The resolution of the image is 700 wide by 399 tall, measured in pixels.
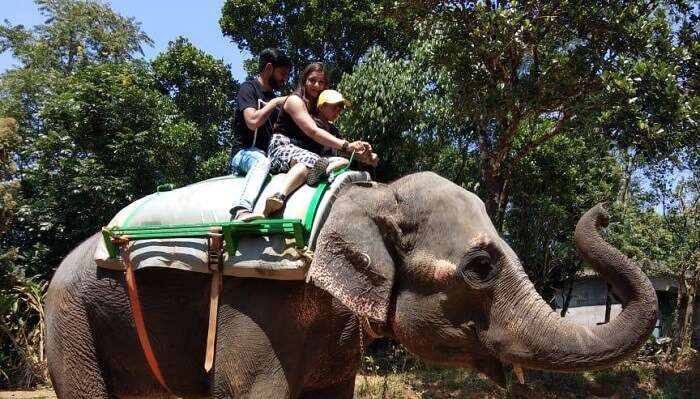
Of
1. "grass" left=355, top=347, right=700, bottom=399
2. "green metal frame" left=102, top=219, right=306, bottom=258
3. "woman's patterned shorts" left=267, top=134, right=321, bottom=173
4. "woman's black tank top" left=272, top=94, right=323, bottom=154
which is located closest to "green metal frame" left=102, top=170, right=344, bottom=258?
"green metal frame" left=102, top=219, right=306, bottom=258

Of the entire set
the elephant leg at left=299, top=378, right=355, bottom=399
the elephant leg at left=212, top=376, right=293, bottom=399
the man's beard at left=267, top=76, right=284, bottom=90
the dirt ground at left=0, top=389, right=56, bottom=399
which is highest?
the man's beard at left=267, top=76, right=284, bottom=90

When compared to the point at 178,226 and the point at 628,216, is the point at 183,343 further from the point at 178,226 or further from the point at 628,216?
the point at 628,216

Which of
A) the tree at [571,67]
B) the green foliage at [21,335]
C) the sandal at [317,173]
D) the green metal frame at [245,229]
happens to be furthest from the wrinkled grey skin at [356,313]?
the green foliage at [21,335]

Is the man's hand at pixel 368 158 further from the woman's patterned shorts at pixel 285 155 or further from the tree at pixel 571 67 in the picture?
the tree at pixel 571 67

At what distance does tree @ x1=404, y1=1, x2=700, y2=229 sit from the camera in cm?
837

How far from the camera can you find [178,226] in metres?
3.64

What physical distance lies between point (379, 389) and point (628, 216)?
747cm

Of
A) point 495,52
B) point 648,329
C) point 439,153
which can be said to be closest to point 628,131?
point 495,52

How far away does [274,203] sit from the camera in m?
3.50

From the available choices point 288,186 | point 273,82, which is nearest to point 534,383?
point 273,82

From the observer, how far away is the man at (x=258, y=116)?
→ 393 cm

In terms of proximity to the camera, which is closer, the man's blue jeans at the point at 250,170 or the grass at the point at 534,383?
the man's blue jeans at the point at 250,170

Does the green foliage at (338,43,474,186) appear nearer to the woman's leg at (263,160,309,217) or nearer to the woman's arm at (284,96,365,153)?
the woman's arm at (284,96,365,153)

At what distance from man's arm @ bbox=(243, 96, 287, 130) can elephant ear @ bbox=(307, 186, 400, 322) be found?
34.8 inches
